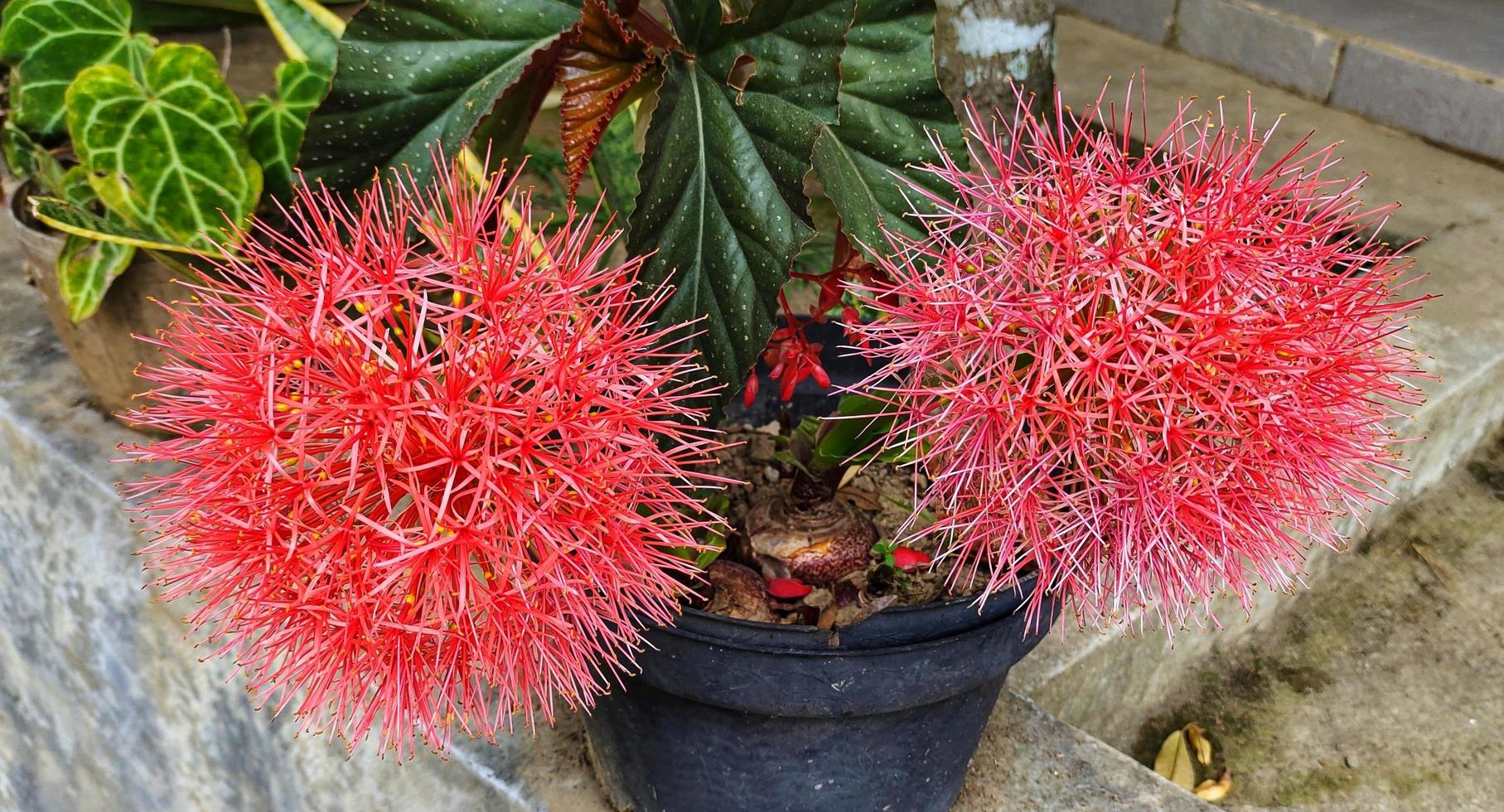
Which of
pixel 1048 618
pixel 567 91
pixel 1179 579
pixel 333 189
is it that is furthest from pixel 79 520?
pixel 1179 579

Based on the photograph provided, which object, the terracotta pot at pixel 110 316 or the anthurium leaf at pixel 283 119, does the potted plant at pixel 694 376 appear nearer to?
the anthurium leaf at pixel 283 119

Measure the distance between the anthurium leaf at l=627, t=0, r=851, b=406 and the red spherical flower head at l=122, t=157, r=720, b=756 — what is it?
0.13 feet

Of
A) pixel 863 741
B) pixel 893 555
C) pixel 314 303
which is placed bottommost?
pixel 863 741

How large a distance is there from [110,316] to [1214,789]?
4.60ft

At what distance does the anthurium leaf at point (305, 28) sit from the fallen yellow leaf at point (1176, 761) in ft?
4.03

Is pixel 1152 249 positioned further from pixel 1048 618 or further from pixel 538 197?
pixel 538 197

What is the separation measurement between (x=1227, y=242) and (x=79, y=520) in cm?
136

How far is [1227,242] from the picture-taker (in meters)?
0.71

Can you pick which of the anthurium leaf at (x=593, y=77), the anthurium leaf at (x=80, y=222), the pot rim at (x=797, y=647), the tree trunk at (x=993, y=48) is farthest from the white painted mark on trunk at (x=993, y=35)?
the anthurium leaf at (x=80, y=222)

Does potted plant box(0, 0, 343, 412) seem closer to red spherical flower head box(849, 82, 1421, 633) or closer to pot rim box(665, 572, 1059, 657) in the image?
pot rim box(665, 572, 1059, 657)

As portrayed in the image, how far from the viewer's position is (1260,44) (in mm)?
2607

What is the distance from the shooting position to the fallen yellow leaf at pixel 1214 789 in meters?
1.40

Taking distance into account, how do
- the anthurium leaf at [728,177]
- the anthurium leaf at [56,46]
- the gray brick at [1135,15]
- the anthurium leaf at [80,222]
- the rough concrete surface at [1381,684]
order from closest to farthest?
1. the anthurium leaf at [728,177]
2. the anthurium leaf at [80,222]
3. the anthurium leaf at [56,46]
4. the rough concrete surface at [1381,684]
5. the gray brick at [1135,15]

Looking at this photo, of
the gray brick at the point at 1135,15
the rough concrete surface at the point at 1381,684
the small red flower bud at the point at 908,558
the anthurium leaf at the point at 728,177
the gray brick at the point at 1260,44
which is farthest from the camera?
the gray brick at the point at 1135,15
